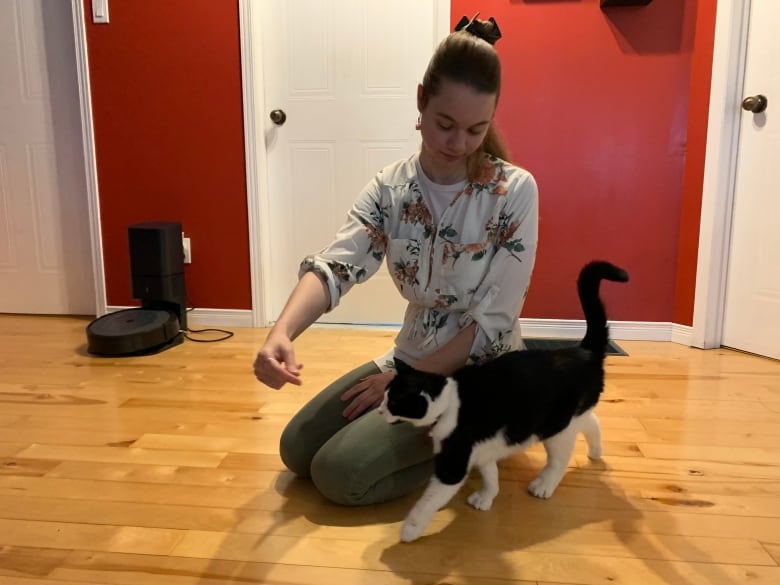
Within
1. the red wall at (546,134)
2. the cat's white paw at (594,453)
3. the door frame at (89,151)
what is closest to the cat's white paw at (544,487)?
the cat's white paw at (594,453)

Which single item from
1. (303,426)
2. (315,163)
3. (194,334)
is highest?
(315,163)

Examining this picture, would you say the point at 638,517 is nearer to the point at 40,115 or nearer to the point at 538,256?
the point at 538,256

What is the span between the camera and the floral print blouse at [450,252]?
132cm

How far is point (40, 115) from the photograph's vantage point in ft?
9.37

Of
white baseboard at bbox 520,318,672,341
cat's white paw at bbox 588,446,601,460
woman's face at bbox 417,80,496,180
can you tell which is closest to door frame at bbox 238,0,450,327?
white baseboard at bbox 520,318,672,341

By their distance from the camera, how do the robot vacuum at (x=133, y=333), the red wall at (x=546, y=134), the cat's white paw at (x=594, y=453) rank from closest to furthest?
the cat's white paw at (x=594, y=453) < the robot vacuum at (x=133, y=333) < the red wall at (x=546, y=134)

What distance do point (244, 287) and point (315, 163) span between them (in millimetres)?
623

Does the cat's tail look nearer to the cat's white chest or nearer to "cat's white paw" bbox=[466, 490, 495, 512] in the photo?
the cat's white chest

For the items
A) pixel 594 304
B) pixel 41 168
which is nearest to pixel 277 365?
pixel 594 304

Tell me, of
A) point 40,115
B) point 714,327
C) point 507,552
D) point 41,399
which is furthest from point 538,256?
point 40,115

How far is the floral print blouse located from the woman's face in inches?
5.2

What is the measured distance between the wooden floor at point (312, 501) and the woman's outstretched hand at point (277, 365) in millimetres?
349

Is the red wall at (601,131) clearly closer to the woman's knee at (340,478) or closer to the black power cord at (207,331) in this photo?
the black power cord at (207,331)

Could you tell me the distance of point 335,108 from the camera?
270cm
